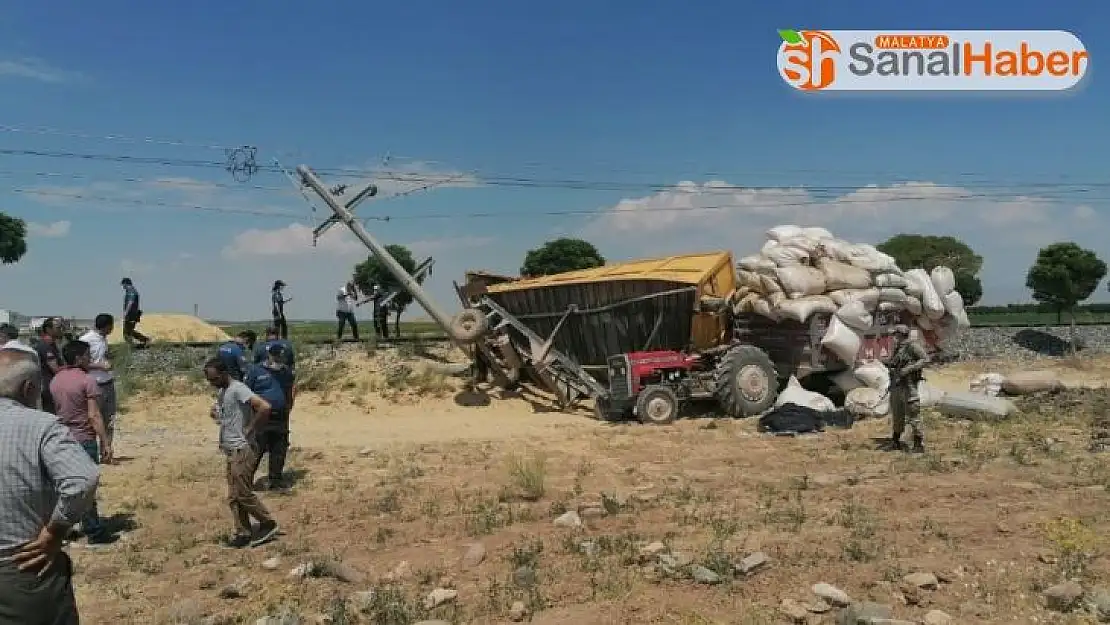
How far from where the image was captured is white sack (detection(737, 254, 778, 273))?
13.6 meters

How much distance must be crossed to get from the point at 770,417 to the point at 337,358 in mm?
9215

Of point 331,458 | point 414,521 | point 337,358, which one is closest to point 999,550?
point 414,521

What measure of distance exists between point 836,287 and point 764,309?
1.28m

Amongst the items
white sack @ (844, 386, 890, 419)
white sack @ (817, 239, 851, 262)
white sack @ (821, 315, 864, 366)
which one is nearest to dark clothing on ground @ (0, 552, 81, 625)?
white sack @ (844, 386, 890, 419)

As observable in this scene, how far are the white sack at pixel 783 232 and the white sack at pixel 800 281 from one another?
0.86 meters

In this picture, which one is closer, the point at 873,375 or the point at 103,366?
the point at 103,366

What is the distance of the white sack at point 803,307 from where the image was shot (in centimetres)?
1322

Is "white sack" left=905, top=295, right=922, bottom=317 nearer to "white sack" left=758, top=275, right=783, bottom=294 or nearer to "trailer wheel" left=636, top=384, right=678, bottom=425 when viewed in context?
"white sack" left=758, top=275, right=783, bottom=294

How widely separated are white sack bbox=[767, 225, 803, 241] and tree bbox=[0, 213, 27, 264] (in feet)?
100

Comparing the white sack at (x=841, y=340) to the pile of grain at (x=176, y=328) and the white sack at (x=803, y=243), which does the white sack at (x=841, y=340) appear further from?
the pile of grain at (x=176, y=328)


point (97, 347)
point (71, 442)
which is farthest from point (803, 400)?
point (71, 442)

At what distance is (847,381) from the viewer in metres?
13.9

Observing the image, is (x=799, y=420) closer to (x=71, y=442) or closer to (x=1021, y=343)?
(x=71, y=442)

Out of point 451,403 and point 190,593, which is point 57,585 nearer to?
point 190,593
